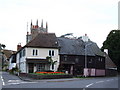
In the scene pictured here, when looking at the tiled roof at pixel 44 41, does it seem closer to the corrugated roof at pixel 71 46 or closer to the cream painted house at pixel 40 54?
the cream painted house at pixel 40 54

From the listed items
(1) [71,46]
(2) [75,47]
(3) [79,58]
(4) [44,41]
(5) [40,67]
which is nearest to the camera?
(5) [40,67]

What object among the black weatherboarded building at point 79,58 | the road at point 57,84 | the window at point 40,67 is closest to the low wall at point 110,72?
the black weatherboarded building at point 79,58

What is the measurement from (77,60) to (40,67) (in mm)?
8146

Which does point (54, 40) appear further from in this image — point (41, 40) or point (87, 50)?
point (87, 50)

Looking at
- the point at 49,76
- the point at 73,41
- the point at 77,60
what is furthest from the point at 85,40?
the point at 49,76

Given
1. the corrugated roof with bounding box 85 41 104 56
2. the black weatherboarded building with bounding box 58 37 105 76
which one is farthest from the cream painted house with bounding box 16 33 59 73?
the corrugated roof with bounding box 85 41 104 56

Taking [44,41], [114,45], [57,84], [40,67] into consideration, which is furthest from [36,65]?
[114,45]

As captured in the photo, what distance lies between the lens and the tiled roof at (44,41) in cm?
4816

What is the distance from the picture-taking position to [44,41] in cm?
4969

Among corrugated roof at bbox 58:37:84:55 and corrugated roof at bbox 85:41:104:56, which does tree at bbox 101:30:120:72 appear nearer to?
corrugated roof at bbox 85:41:104:56

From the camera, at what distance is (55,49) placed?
161 feet

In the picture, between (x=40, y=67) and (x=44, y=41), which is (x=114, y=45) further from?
(x=40, y=67)

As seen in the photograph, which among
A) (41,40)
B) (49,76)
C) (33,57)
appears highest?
(41,40)

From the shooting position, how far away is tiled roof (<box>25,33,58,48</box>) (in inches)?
1896
